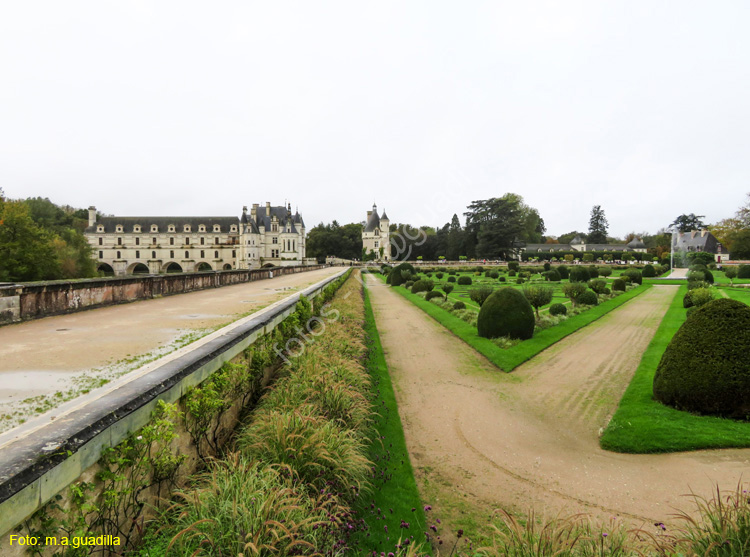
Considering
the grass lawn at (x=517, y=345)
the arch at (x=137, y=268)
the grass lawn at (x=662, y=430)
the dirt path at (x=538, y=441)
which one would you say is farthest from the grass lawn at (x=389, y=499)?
the arch at (x=137, y=268)

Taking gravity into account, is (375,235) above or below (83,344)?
above

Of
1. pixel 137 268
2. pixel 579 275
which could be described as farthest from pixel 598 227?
pixel 137 268

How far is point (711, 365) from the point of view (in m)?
6.49

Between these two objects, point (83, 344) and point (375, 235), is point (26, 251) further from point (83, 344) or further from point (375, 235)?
point (375, 235)

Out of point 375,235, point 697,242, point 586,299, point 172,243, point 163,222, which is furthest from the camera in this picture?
point 375,235

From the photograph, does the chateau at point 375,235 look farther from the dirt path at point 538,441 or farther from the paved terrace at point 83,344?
the paved terrace at point 83,344

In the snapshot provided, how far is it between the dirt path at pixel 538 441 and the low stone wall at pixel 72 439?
124 inches

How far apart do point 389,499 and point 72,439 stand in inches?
125

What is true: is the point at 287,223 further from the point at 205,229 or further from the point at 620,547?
the point at 620,547

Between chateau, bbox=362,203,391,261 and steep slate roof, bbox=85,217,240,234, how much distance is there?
2712 centimetres

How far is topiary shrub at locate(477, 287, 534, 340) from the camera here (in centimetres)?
1266

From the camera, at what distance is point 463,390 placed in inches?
331

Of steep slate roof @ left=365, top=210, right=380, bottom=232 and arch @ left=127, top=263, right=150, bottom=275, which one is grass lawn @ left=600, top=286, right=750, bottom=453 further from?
steep slate roof @ left=365, top=210, right=380, bottom=232

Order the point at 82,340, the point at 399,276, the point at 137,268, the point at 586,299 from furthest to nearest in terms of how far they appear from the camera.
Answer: the point at 137,268
the point at 399,276
the point at 586,299
the point at 82,340
